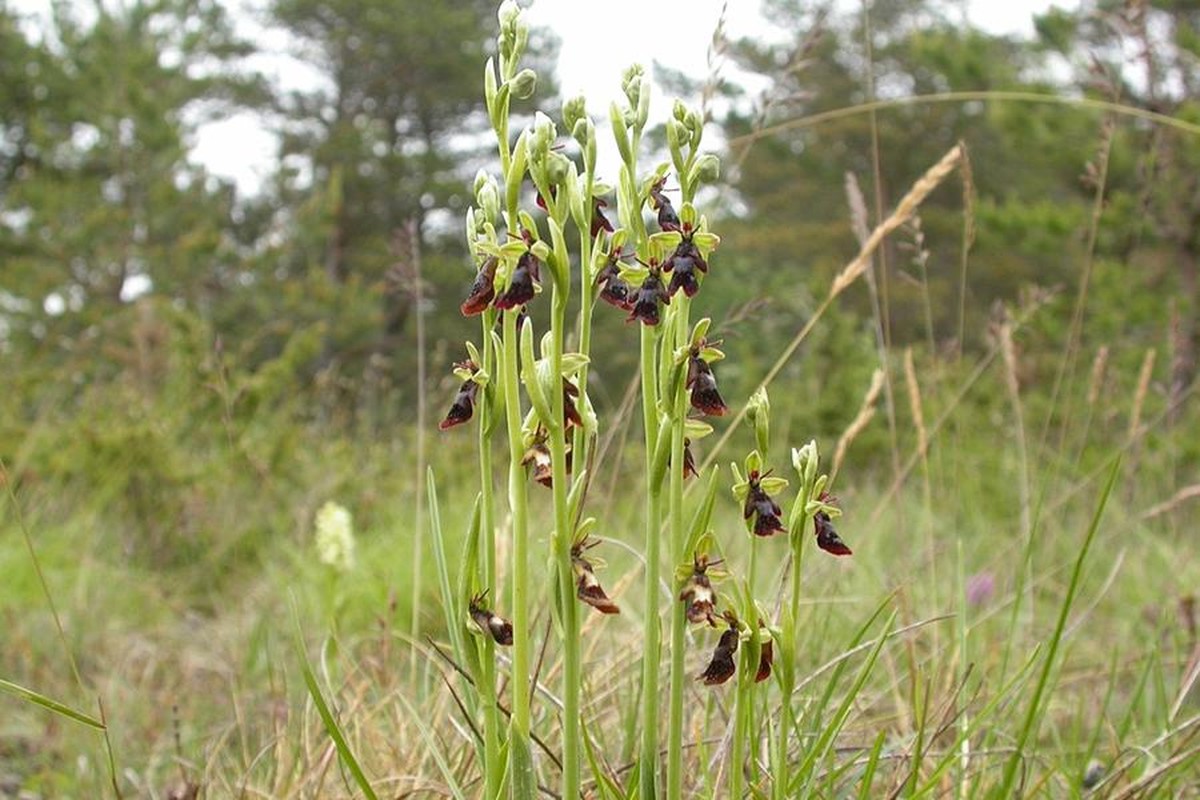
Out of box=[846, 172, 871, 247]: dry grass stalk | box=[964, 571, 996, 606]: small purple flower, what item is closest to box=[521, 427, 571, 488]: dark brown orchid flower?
box=[846, 172, 871, 247]: dry grass stalk

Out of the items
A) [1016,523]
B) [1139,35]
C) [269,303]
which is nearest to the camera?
[1139,35]

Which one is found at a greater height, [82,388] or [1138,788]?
[1138,788]

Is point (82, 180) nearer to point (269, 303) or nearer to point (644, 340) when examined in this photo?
point (269, 303)

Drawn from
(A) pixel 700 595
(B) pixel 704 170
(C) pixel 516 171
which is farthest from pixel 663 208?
(A) pixel 700 595

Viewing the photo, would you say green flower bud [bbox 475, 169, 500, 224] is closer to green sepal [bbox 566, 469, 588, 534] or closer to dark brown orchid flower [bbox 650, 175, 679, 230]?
dark brown orchid flower [bbox 650, 175, 679, 230]

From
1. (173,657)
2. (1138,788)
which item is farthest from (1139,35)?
(173,657)

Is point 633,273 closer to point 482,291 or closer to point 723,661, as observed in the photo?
point 482,291
